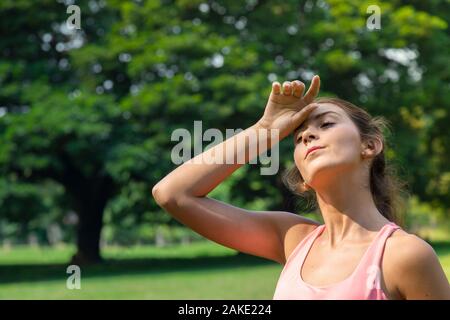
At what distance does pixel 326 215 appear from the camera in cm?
228

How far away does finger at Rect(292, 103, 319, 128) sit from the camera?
7.64ft

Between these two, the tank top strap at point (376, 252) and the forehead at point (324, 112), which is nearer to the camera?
the tank top strap at point (376, 252)

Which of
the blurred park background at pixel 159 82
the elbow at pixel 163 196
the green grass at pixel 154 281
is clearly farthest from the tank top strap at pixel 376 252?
the blurred park background at pixel 159 82

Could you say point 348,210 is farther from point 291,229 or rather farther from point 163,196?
point 163,196

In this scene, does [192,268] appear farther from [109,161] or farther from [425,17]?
[425,17]

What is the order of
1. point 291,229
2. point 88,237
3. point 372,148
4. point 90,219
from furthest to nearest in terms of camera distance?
point 90,219 → point 88,237 → point 291,229 → point 372,148

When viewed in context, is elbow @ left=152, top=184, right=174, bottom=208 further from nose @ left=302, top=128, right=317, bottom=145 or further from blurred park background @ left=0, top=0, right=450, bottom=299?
blurred park background @ left=0, top=0, right=450, bottom=299

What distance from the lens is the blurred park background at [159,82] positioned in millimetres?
17594

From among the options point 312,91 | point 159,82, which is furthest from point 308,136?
point 159,82

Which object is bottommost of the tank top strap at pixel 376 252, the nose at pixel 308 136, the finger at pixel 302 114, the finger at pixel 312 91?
the tank top strap at pixel 376 252

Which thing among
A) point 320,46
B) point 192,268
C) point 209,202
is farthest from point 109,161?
point 209,202

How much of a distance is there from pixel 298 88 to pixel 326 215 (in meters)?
0.39

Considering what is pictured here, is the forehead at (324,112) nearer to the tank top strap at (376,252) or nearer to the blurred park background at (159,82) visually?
the tank top strap at (376,252)

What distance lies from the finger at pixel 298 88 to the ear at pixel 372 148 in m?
0.25
